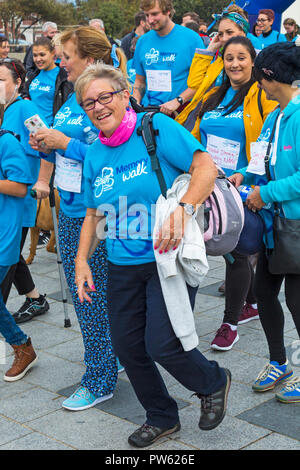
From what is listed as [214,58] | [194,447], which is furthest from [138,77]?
[194,447]

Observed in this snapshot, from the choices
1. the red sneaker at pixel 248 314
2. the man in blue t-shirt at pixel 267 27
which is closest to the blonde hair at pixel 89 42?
the red sneaker at pixel 248 314

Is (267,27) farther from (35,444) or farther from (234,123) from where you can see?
(35,444)

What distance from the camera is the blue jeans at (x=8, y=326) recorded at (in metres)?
4.22

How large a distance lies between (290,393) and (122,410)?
3.09 ft

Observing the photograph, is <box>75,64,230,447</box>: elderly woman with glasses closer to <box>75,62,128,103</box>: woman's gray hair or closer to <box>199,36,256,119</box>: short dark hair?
<box>75,62,128,103</box>: woman's gray hair

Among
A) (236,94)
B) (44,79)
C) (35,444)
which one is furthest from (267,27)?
(35,444)

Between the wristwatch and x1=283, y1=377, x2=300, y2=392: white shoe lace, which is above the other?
the wristwatch

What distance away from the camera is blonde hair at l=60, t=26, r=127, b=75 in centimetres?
370

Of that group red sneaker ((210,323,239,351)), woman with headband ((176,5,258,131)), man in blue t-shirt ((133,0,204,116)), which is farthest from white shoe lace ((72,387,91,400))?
man in blue t-shirt ((133,0,204,116))

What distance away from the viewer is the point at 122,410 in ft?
12.4

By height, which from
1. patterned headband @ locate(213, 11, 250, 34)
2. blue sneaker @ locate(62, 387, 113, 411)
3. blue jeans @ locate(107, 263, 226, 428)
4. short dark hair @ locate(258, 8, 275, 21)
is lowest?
blue sneaker @ locate(62, 387, 113, 411)

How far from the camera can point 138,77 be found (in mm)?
6805

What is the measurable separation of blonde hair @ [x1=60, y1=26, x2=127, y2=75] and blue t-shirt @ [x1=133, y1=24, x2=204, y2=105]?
9.04 feet
